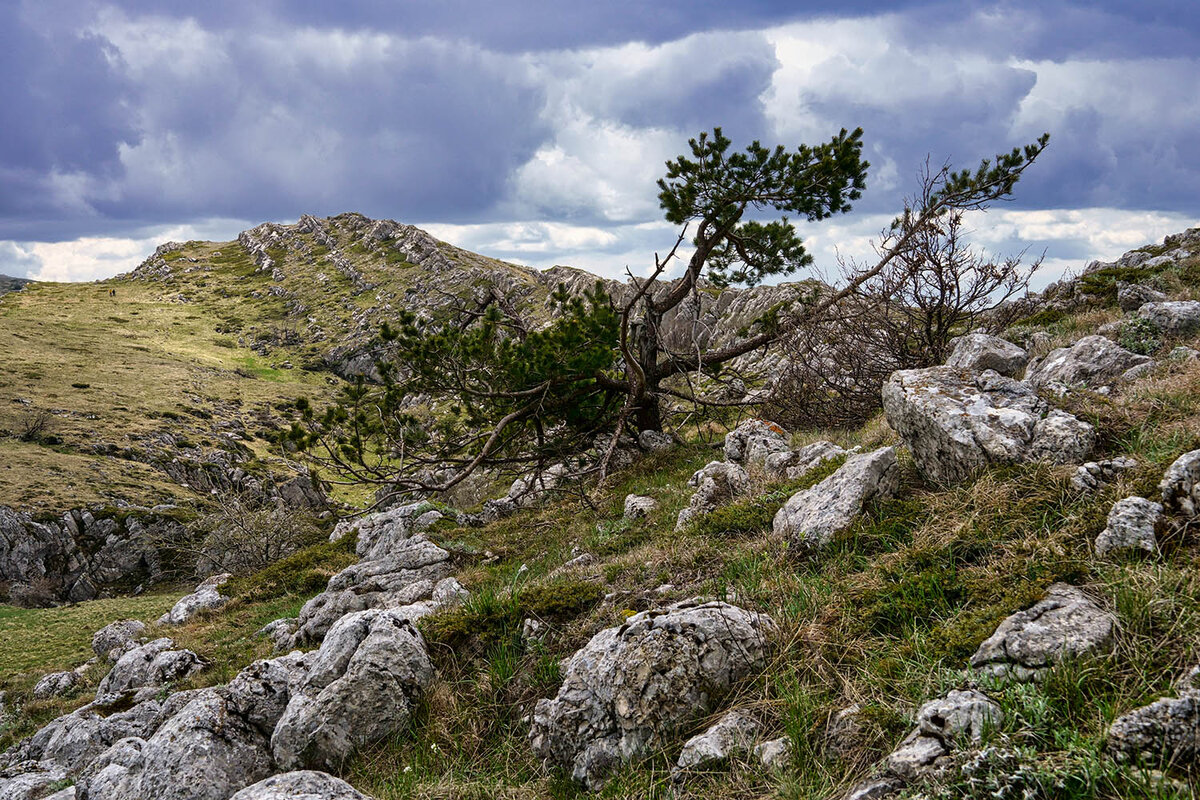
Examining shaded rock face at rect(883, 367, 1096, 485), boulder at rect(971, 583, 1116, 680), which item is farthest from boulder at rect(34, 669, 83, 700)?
boulder at rect(971, 583, 1116, 680)

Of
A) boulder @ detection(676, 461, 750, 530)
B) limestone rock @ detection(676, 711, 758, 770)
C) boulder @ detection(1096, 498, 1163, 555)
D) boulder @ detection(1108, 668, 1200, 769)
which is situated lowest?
limestone rock @ detection(676, 711, 758, 770)

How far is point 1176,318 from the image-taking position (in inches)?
342

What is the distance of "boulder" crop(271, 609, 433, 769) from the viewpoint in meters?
5.29

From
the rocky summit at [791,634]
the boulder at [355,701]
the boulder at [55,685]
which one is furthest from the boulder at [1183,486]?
the boulder at [55,685]

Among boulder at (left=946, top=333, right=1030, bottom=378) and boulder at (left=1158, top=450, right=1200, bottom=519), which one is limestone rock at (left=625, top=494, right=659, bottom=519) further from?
boulder at (left=1158, top=450, right=1200, bottom=519)

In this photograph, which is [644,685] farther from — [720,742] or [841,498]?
[841,498]

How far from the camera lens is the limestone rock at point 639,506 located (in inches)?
428

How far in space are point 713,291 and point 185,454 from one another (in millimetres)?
63989

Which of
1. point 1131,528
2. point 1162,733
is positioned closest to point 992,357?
point 1131,528

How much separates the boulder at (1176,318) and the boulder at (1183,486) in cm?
613

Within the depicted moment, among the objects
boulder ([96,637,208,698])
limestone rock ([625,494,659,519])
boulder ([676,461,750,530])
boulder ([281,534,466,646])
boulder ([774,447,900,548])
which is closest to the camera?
boulder ([774,447,900,548])

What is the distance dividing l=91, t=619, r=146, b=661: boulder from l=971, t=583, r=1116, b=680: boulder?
17.7m

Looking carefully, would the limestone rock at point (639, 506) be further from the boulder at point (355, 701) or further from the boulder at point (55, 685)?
the boulder at point (55, 685)

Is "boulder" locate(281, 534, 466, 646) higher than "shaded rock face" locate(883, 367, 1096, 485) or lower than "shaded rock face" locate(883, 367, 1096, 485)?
lower
